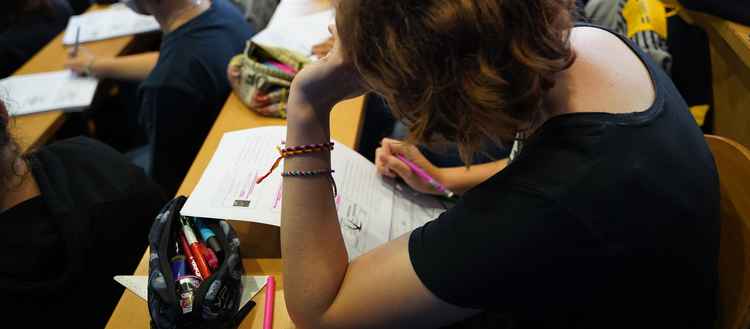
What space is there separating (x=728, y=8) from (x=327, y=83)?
3.43 feet

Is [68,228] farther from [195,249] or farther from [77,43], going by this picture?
[77,43]

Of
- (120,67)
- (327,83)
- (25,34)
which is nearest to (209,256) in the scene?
(327,83)

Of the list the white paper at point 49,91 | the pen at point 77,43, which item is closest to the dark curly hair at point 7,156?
the white paper at point 49,91

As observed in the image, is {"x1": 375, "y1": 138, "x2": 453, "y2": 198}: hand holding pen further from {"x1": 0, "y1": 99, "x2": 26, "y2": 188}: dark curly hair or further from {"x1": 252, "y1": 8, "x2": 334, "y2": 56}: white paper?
{"x1": 0, "y1": 99, "x2": 26, "y2": 188}: dark curly hair

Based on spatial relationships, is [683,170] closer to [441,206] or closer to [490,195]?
[490,195]

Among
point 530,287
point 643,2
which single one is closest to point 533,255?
point 530,287

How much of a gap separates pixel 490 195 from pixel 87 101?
4.78ft

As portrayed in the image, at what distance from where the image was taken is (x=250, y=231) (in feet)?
2.99

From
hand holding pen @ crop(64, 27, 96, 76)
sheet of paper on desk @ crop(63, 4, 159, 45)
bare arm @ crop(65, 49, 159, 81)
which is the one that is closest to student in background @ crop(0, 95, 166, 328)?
bare arm @ crop(65, 49, 159, 81)

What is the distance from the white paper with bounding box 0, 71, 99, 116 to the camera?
1537mm

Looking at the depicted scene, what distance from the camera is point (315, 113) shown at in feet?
2.45

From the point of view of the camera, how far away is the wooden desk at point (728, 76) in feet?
3.91

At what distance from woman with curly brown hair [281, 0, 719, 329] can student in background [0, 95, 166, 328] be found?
500 mm

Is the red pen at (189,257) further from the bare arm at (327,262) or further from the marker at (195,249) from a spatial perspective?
the bare arm at (327,262)
